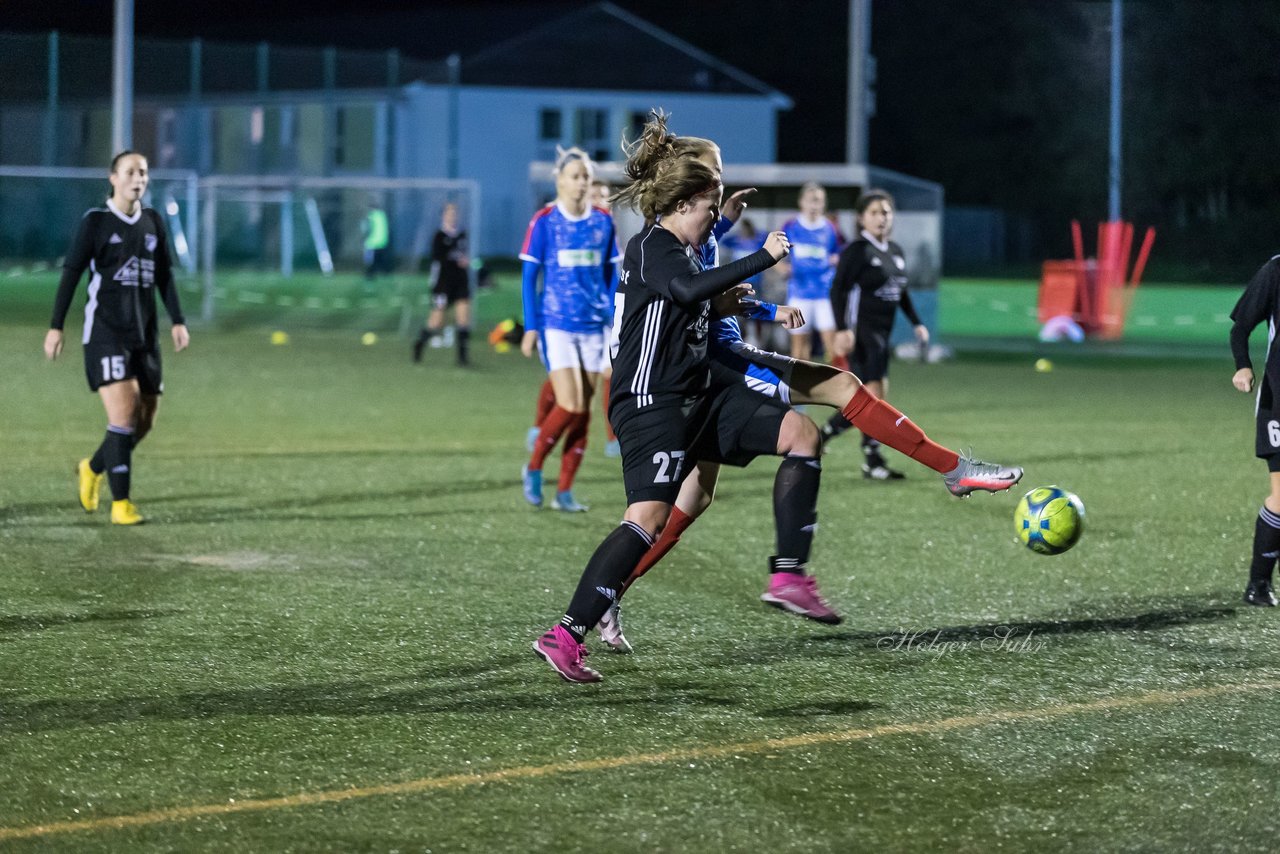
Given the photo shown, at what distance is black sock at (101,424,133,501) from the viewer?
9266mm

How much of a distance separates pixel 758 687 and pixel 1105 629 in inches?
69.2

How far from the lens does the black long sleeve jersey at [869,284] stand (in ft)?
37.7

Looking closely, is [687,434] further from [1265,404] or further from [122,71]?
[122,71]

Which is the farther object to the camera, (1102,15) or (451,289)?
(1102,15)

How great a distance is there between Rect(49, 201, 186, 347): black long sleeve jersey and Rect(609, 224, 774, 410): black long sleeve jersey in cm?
414

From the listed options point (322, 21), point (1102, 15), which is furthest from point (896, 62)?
point (1102, 15)

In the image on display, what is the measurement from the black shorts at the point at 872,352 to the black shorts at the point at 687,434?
5617 millimetres

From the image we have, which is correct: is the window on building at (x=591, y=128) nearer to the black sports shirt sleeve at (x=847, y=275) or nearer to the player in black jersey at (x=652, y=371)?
the black sports shirt sleeve at (x=847, y=275)

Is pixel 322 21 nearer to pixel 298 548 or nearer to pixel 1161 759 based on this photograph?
pixel 298 548

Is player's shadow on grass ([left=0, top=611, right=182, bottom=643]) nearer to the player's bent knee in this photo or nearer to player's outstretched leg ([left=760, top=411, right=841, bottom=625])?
player's outstretched leg ([left=760, top=411, right=841, bottom=625])

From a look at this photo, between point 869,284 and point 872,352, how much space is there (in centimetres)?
45

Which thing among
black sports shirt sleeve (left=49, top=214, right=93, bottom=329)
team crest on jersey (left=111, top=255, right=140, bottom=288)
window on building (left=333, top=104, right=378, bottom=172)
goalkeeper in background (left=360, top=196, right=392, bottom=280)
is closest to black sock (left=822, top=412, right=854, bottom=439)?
team crest on jersey (left=111, top=255, right=140, bottom=288)

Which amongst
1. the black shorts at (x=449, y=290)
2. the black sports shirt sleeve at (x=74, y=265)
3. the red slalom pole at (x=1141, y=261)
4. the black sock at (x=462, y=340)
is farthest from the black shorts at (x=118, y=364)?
the red slalom pole at (x=1141, y=261)

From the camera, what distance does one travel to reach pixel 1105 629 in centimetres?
691
